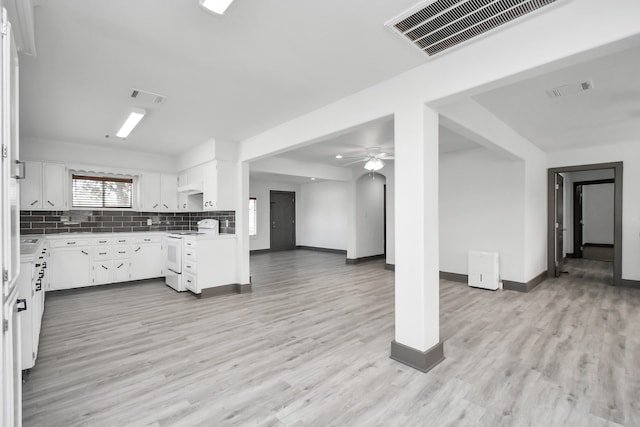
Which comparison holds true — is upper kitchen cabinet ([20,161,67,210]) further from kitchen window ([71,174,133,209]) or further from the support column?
the support column

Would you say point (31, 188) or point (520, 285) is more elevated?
point (31, 188)

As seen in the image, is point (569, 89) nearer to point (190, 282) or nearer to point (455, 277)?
point (455, 277)

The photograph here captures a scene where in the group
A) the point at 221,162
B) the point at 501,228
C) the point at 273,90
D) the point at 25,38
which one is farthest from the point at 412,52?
the point at 501,228

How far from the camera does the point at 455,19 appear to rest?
1.91 m

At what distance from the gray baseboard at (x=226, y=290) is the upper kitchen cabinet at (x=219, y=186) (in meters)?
1.23

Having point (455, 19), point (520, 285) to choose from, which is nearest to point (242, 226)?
point (455, 19)

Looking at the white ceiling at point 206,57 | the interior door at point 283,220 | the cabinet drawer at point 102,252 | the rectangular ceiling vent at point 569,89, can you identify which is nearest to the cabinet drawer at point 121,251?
the cabinet drawer at point 102,252

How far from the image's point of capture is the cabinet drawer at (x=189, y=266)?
4750 mm

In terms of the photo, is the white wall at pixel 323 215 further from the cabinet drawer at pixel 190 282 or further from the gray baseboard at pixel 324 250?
the cabinet drawer at pixel 190 282

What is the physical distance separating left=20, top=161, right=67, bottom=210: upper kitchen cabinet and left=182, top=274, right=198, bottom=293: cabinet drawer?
2382 millimetres

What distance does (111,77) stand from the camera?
273 centimetres

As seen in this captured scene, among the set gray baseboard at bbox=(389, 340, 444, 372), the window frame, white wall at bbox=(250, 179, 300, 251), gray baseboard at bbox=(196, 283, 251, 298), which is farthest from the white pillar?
white wall at bbox=(250, 179, 300, 251)

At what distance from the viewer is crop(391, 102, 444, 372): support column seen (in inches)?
97.3

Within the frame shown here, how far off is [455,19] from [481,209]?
4278 millimetres
